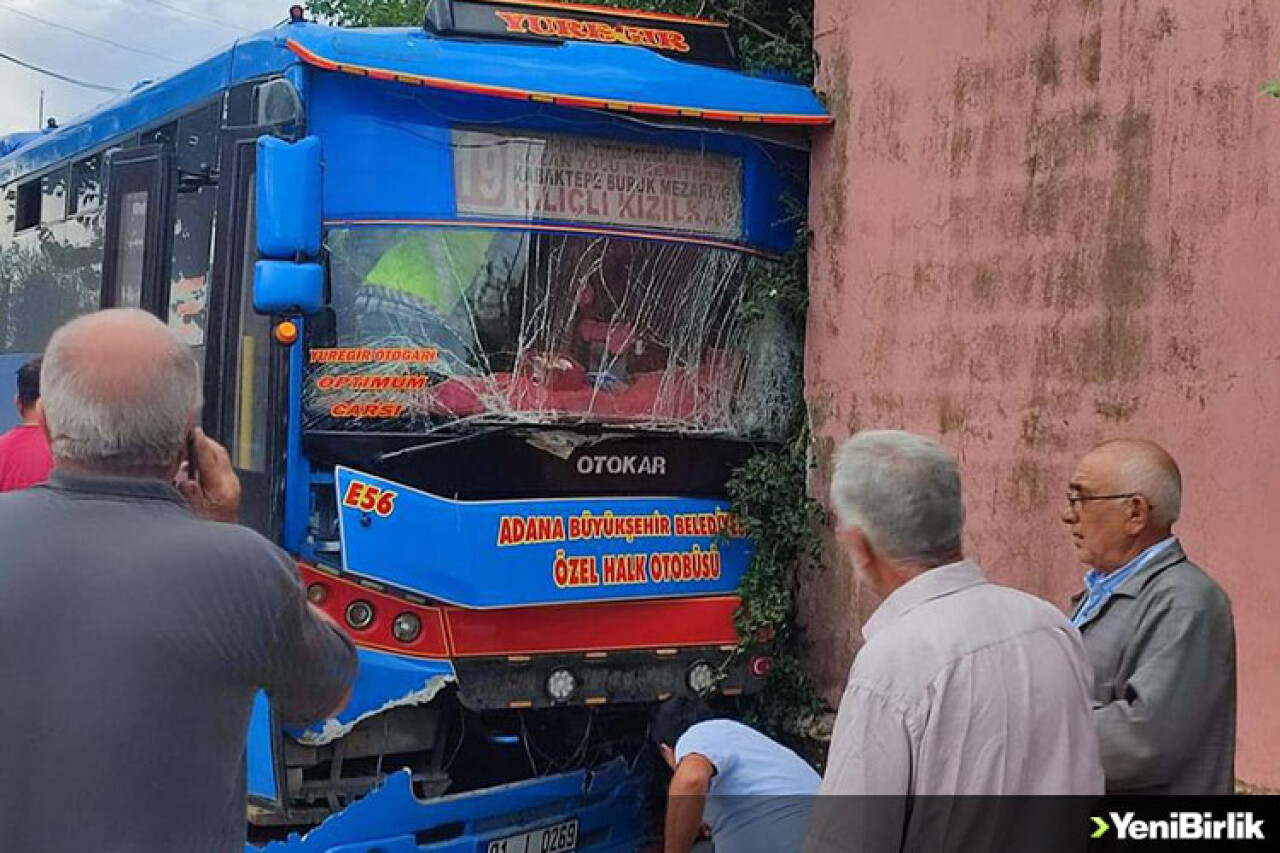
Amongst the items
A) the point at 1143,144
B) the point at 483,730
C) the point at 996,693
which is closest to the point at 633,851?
the point at 483,730

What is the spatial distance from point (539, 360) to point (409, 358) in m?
0.54

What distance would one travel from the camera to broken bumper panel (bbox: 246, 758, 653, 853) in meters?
5.16

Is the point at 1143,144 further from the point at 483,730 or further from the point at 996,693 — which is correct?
the point at 996,693

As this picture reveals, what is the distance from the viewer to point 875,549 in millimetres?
2584

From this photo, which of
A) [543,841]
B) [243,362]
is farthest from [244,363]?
[543,841]

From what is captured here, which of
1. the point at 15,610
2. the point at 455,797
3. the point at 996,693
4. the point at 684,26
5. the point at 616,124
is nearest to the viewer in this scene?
the point at 15,610

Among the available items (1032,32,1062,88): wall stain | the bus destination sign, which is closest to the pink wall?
(1032,32,1062,88): wall stain

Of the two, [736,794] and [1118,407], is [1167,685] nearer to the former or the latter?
[736,794]

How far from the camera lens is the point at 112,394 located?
2.25 meters

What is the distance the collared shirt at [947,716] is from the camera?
7.80 feet

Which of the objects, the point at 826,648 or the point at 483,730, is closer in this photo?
the point at 483,730

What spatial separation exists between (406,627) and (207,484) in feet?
9.69

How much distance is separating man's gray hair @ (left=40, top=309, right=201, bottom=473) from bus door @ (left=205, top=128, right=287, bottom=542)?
300cm

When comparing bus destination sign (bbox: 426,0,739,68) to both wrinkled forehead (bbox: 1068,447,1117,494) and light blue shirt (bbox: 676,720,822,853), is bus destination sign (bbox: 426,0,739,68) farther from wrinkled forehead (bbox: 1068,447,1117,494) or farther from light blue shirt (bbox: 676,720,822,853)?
wrinkled forehead (bbox: 1068,447,1117,494)
